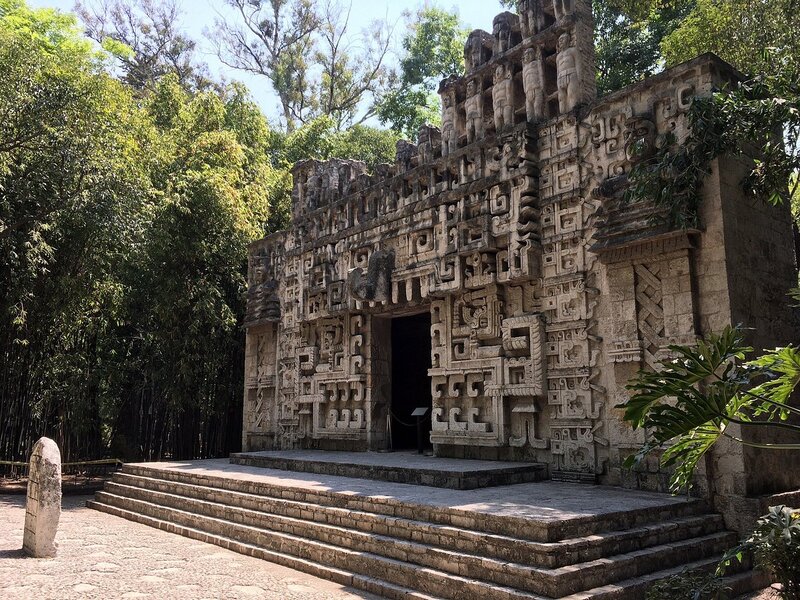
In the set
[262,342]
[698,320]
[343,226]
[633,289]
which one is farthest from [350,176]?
[698,320]

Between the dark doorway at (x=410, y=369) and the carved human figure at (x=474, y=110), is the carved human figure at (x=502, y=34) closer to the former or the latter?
the carved human figure at (x=474, y=110)

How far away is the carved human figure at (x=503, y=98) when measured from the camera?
909cm

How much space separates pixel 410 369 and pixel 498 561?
295 inches

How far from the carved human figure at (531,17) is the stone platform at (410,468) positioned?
19.6 feet

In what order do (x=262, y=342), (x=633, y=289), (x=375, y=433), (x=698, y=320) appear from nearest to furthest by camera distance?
(x=698, y=320), (x=633, y=289), (x=375, y=433), (x=262, y=342)

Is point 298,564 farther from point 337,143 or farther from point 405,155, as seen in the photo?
point 337,143

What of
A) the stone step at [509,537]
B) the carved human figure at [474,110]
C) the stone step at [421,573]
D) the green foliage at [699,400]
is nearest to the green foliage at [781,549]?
the green foliage at [699,400]

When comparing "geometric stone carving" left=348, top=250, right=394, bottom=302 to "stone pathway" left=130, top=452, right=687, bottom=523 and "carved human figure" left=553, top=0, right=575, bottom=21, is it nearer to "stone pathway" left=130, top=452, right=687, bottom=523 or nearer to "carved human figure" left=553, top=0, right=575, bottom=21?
"stone pathway" left=130, top=452, right=687, bottom=523

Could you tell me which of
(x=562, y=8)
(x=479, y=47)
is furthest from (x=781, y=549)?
(x=479, y=47)

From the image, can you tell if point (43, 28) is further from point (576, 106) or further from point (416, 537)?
point (416, 537)

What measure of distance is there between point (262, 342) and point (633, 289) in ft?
27.7

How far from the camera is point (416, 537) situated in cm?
551

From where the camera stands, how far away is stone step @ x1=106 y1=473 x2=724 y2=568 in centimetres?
460

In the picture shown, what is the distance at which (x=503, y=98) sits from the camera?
916cm
